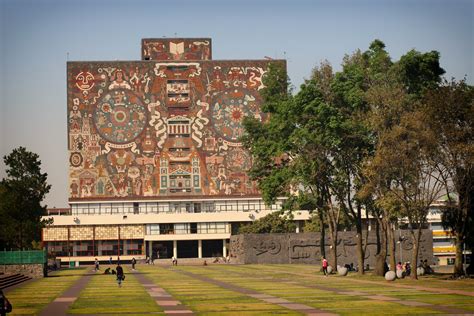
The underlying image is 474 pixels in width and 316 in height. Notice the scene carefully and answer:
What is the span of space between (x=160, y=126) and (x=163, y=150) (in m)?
4.96

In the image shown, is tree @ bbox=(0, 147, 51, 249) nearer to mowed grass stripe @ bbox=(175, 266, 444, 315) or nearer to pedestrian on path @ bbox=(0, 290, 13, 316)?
mowed grass stripe @ bbox=(175, 266, 444, 315)

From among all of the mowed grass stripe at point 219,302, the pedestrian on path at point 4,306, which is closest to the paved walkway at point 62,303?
the mowed grass stripe at point 219,302

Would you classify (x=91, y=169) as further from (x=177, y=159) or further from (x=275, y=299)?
(x=275, y=299)

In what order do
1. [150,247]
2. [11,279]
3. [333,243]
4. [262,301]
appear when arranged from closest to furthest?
[262,301]
[11,279]
[333,243]
[150,247]

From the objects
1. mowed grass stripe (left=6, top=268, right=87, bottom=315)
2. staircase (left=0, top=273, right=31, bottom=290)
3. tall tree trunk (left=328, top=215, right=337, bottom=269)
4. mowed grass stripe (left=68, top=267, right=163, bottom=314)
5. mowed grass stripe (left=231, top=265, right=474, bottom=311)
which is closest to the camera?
mowed grass stripe (left=68, top=267, right=163, bottom=314)

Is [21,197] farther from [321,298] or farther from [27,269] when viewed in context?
[321,298]

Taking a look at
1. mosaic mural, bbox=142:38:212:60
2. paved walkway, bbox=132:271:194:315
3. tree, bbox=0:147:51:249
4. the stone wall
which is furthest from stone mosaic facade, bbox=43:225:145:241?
paved walkway, bbox=132:271:194:315

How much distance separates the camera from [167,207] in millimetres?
196000

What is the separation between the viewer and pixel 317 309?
144ft

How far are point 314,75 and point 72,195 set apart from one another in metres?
118

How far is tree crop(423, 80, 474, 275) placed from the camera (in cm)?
6606

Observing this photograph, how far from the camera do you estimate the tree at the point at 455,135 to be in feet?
217

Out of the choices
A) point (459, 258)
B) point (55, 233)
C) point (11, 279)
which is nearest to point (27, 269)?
point (11, 279)

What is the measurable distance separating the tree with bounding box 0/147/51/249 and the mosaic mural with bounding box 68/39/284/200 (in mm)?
59889
